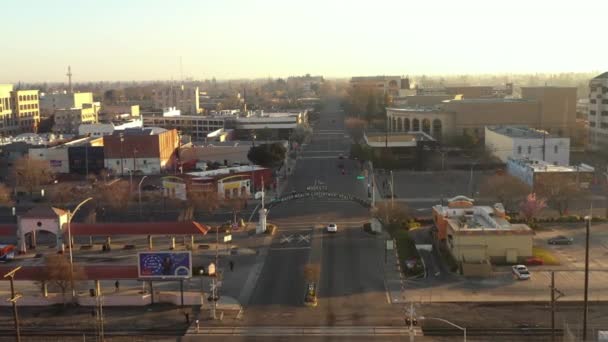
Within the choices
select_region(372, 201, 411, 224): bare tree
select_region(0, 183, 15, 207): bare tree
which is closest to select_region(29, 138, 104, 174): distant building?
select_region(0, 183, 15, 207): bare tree

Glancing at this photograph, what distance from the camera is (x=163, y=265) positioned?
14.5 m

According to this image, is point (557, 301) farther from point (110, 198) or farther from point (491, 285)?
point (110, 198)

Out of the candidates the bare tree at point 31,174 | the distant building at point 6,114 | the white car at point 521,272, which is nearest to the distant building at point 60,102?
the distant building at point 6,114

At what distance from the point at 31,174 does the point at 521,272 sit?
2186 centimetres

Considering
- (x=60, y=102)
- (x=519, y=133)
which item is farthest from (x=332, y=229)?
(x=60, y=102)

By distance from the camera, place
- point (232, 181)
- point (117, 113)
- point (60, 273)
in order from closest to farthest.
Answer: point (60, 273) → point (232, 181) → point (117, 113)

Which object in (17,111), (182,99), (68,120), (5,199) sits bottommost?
(5,199)

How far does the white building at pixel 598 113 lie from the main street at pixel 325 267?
55.4 ft

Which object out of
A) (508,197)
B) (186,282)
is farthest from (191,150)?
(186,282)

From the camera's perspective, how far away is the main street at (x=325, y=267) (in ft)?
44.7

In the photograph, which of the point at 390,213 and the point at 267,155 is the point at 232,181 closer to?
the point at 267,155

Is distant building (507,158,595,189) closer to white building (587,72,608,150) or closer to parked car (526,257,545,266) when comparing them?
parked car (526,257,545,266)

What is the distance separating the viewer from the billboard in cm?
1445

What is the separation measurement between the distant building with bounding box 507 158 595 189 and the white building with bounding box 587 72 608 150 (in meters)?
12.2
